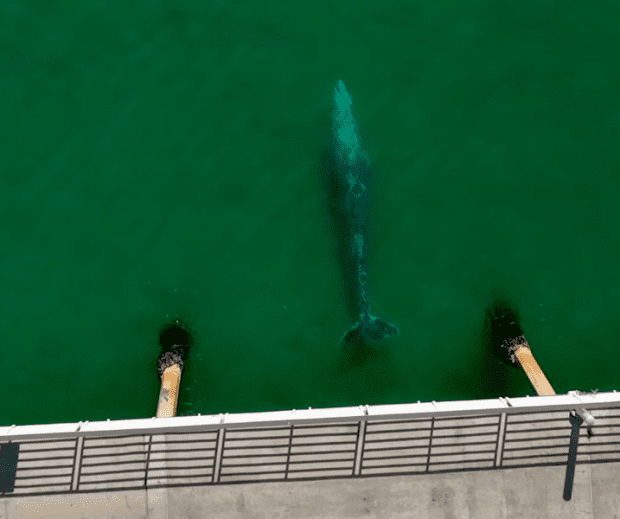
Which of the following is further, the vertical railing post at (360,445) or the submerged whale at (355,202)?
the submerged whale at (355,202)

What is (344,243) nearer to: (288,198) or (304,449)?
(288,198)

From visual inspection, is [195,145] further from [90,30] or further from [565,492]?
[565,492]

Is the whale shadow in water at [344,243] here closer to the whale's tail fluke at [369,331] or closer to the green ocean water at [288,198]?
the whale's tail fluke at [369,331]

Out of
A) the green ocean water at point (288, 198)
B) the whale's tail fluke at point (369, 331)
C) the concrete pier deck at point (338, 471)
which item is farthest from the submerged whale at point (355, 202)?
the concrete pier deck at point (338, 471)

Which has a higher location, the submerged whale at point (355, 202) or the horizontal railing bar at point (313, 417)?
the submerged whale at point (355, 202)

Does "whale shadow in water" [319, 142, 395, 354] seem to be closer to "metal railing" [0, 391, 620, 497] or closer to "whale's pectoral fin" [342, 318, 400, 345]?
"whale's pectoral fin" [342, 318, 400, 345]

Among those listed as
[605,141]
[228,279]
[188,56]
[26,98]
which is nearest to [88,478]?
[228,279]

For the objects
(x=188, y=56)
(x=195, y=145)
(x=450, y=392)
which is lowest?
(x=450, y=392)

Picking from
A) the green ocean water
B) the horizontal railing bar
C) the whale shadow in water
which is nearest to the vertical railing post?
the horizontal railing bar
